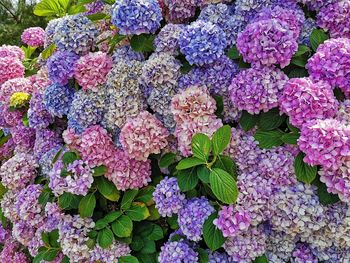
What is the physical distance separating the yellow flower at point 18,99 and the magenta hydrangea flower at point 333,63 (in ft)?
5.07

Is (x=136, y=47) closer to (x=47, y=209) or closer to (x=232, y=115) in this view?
(x=232, y=115)

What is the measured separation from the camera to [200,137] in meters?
1.60

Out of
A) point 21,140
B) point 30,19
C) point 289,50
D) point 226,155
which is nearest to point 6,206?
point 21,140

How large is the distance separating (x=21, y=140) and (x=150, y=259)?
42.3 inches

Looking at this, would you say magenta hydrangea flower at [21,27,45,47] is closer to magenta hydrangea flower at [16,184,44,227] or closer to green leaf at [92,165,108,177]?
magenta hydrangea flower at [16,184,44,227]

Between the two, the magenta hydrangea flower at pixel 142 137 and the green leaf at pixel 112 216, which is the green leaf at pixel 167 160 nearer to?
the magenta hydrangea flower at pixel 142 137

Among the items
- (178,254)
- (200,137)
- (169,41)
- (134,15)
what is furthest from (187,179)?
(134,15)

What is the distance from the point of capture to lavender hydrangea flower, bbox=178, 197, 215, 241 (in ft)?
5.36

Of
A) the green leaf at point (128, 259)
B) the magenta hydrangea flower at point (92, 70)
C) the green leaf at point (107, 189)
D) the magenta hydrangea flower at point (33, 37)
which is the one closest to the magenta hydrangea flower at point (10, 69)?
the magenta hydrangea flower at point (33, 37)

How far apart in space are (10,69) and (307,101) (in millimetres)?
1978

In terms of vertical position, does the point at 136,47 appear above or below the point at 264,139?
above

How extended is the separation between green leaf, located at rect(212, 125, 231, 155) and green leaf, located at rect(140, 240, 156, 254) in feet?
1.71

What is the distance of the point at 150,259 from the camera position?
6.11ft

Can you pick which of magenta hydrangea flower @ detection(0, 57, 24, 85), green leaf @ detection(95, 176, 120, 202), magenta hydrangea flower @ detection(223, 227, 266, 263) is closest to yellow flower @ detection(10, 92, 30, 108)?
magenta hydrangea flower @ detection(0, 57, 24, 85)
